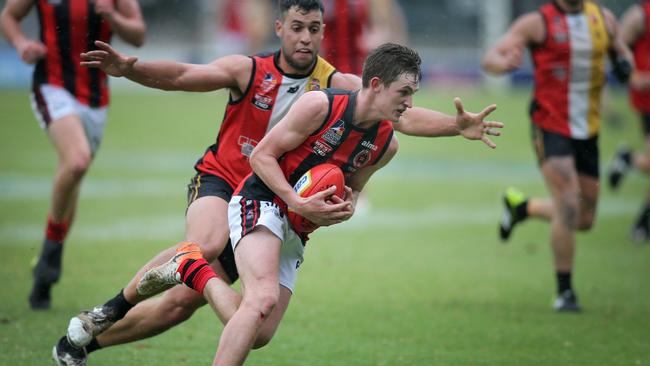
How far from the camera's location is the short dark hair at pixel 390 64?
5.11 m

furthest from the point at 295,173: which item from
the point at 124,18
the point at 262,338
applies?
the point at 124,18

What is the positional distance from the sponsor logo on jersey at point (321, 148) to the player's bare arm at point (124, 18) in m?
3.22

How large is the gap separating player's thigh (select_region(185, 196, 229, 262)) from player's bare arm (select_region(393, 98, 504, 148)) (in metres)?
1.15

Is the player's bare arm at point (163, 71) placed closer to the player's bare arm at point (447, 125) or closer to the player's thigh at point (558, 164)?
the player's bare arm at point (447, 125)

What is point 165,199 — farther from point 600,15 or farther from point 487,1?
point 487,1

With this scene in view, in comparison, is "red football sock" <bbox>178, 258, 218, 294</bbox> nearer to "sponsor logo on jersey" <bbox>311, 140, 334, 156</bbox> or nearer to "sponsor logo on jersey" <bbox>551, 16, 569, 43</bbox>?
"sponsor logo on jersey" <bbox>311, 140, 334, 156</bbox>

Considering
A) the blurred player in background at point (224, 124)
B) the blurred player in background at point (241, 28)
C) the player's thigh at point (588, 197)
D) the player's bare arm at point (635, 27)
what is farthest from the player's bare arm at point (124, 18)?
the blurred player in background at point (241, 28)

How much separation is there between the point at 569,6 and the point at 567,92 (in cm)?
74

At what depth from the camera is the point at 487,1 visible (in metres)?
32.2

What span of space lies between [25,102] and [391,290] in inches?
789

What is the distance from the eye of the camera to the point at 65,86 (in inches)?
319

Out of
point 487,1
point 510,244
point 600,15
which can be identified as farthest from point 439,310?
point 487,1

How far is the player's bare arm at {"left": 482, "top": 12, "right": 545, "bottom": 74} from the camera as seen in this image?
26.7ft

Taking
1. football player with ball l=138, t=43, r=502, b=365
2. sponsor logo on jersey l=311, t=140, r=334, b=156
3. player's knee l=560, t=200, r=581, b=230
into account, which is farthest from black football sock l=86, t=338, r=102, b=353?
player's knee l=560, t=200, r=581, b=230
